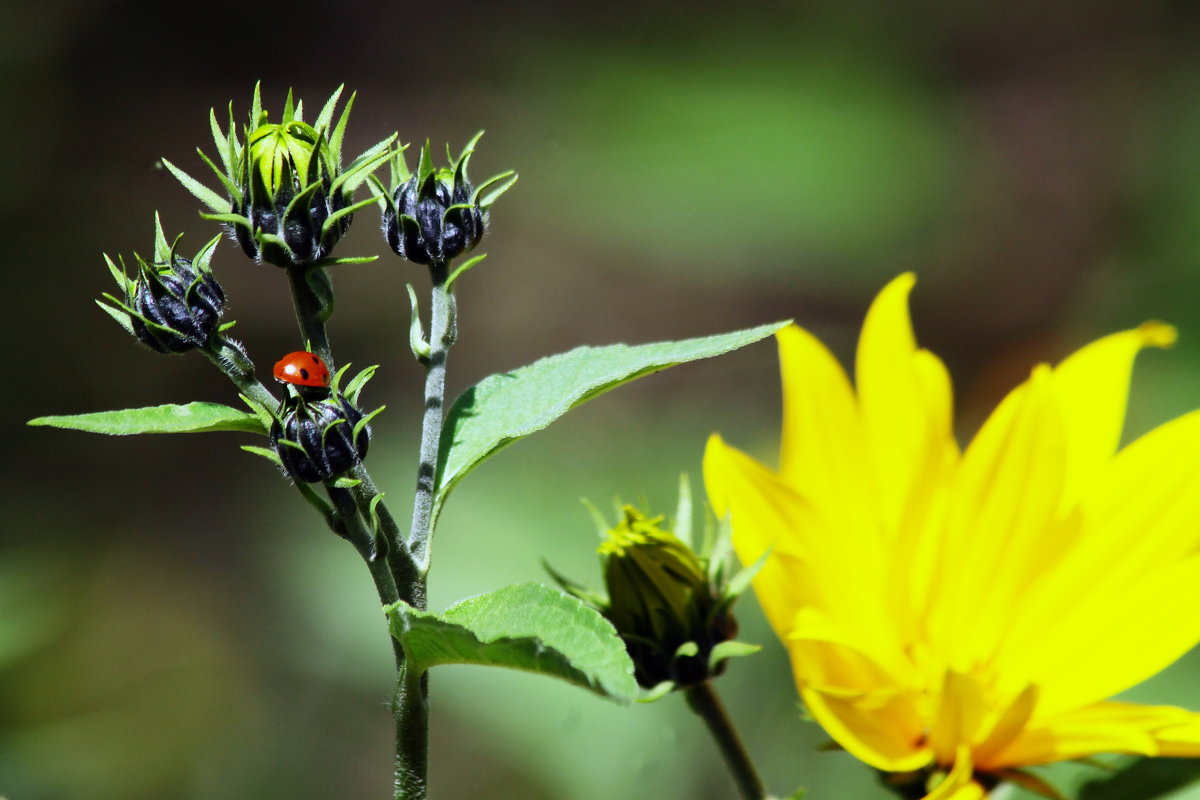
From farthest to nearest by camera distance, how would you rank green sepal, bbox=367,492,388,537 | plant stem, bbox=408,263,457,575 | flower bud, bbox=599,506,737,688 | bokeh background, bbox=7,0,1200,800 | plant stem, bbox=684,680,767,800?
bokeh background, bbox=7,0,1200,800 → flower bud, bbox=599,506,737,688 → plant stem, bbox=684,680,767,800 → plant stem, bbox=408,263,457,575 → green sepal, bbox=367,492,388,537

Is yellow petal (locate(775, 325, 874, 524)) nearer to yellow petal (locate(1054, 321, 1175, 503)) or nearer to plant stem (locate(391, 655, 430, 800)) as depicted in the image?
yellow petal (locate(1054, 321, 1175, 503))

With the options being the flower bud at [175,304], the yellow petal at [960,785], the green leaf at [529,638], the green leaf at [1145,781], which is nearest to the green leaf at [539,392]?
the green leaf at [529,638]

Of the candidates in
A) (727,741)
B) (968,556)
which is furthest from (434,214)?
(968,556)

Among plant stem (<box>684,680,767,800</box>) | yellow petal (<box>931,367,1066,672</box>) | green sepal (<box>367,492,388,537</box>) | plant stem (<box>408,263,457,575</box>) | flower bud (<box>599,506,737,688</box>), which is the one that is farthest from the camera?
yellow petal (<box>931,367,1066,672</box>)

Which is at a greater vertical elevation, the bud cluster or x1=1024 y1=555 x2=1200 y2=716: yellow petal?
the bud cluster

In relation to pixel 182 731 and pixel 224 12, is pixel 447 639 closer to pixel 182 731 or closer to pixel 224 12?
pixel 182 731

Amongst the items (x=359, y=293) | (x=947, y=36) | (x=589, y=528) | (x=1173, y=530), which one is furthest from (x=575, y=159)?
(x=1173, y=530)

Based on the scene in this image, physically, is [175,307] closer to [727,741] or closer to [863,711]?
[727,741]

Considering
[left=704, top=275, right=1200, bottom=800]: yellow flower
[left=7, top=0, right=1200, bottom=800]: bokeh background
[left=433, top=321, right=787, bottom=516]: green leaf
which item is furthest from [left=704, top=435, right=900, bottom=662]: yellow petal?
[left=7, top=0, right=1200, bottom=800]: bokeh background
